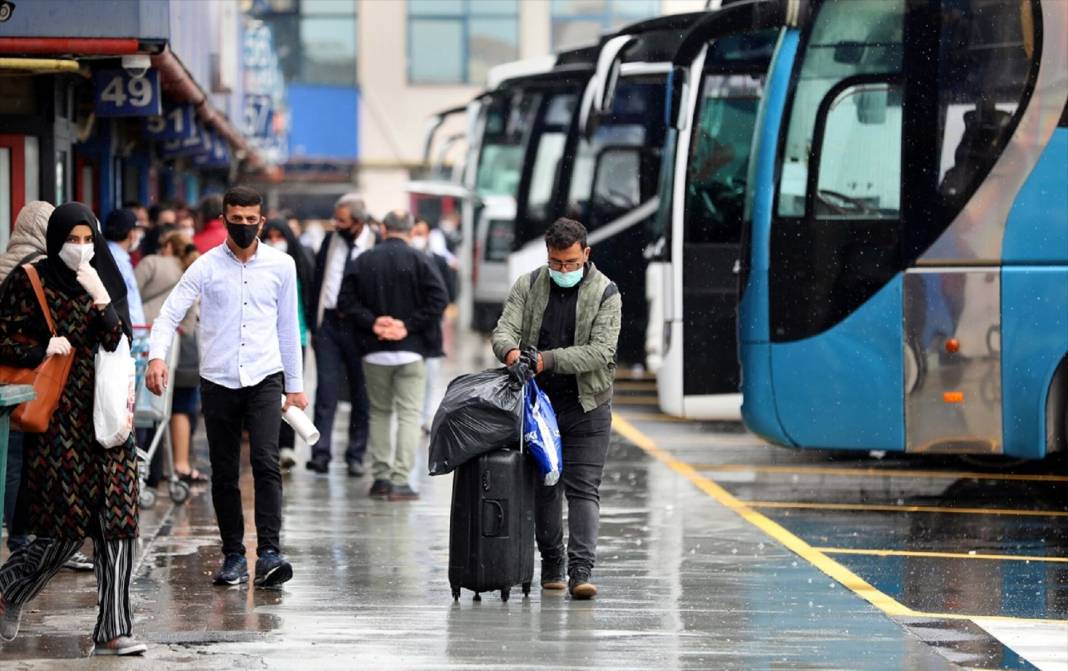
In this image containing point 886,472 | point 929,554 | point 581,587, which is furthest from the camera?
point 886,472

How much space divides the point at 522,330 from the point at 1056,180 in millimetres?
4363

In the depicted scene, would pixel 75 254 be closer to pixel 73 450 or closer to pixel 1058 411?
pixel 73 450

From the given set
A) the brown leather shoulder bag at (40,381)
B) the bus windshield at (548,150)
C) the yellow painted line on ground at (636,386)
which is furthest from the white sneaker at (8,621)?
the bus windshield at (548,150)

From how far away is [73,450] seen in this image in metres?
7.72

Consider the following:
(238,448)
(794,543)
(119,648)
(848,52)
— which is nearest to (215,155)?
(848,52)

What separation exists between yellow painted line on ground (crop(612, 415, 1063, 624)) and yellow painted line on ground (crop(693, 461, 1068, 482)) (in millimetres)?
347

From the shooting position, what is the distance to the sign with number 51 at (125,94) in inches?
565

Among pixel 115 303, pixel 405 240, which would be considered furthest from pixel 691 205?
pixel 115 303

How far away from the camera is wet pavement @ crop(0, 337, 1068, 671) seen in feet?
25.8

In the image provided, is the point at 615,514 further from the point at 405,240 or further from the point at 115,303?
the point at 115,303

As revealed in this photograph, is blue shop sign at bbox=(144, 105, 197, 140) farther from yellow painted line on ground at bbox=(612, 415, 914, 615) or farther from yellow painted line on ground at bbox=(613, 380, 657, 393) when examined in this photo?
yellow painted line on ground at bbox=(613, 380, 657, 393)

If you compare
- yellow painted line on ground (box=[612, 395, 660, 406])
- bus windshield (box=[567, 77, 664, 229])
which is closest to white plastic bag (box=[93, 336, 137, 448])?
yellow painted line on ground (box=[612, 395, 660, 406])

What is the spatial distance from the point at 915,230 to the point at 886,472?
9.09 feet

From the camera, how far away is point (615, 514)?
1221cm
